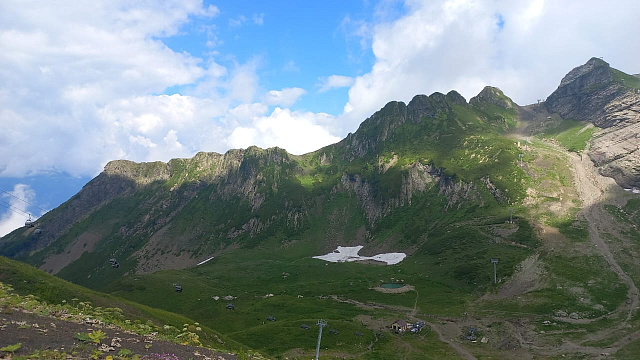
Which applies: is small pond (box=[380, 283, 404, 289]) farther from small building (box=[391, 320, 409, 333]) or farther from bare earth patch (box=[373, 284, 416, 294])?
small building (box=[391, 320, 409, 333])

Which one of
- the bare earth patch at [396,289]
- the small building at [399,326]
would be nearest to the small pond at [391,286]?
the bare earth patch at [396,289]

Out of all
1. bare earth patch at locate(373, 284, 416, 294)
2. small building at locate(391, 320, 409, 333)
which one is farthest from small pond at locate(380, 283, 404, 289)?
small building at locate(391, 320, 409, 333)

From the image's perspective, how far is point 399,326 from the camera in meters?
109

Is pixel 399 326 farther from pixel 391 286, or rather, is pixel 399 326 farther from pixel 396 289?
pixel 391 286

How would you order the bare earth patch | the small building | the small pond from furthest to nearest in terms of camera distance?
the small pond → the bare earth patch → the small building

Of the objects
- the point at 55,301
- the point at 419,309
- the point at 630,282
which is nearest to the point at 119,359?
the point at 55,301

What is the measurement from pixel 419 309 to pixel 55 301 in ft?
394

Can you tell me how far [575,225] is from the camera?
184 metres

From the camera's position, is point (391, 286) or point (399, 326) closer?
point (399, 326)

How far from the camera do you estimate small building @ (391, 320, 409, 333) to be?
4243 inches

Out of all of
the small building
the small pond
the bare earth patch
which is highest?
the small pond

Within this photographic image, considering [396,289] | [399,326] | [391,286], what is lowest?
[399,326]

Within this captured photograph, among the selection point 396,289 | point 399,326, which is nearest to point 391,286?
point 396,289

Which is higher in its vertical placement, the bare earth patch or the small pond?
the small pond
